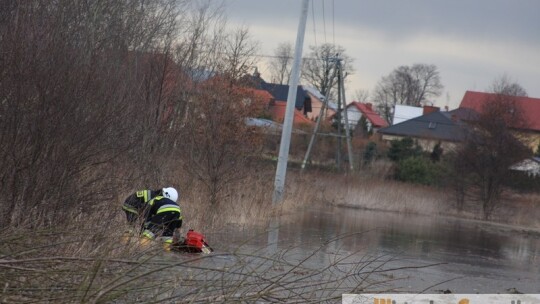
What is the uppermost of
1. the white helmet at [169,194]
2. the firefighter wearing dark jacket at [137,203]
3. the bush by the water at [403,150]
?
the bush by the water at [403,150]

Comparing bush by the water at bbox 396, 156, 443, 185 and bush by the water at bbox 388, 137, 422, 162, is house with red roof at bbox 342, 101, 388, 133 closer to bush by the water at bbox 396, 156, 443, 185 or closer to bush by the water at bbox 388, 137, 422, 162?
bush by the water at bbox 388, 137, 422, 162

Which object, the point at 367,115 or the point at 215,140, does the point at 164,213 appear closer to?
the point at 215,140

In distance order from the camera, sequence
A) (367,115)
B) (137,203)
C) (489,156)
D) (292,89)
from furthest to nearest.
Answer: (367,115)
(489,156)
(292,89)
(137,203)

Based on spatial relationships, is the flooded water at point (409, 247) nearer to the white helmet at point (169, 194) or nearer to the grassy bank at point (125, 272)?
the white helmet at point (169, 194)

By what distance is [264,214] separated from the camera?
2230 cm

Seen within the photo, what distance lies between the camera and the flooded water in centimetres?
1355

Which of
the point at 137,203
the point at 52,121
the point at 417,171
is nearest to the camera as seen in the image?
the point at 52,121

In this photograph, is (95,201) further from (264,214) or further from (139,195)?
(264,214)

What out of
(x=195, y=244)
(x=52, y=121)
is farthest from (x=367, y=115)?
(x=52, y=121)

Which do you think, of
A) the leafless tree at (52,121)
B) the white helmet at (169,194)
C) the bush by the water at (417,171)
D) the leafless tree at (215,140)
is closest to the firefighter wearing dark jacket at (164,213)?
the white helmet at (169,194)

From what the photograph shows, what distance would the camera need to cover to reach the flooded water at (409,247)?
1355 centimetres

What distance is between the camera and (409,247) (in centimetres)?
2066

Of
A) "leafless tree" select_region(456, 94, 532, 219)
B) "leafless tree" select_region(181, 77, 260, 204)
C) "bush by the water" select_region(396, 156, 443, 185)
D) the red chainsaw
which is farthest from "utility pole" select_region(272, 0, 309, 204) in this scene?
"bush by the water" select_region(396, 156, 443, 185)

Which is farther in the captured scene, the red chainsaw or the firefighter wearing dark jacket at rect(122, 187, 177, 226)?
the firefighter wearing dark jacket at rect(122, 187, 177, 226)
